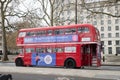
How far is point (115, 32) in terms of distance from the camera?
404 ft

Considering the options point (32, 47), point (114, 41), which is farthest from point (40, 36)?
point (114, 41)

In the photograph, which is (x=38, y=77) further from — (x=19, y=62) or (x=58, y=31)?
(x=19, y=62)

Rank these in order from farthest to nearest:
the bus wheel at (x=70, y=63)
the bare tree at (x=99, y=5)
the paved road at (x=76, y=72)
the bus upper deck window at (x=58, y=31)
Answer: the bare tree at (x=99, y=5) → the bus upper deck window at (x=58, y=31) → the bus wheel at (x=70, y=63) → the paved road at (x=76, y=72)

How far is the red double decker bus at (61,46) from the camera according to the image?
25089 mm

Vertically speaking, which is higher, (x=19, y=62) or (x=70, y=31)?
(x=70, y=31)

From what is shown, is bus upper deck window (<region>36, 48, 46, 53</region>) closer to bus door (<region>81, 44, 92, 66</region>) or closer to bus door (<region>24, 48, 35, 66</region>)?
bus door (<region>24, 48, 35, 66</region>)

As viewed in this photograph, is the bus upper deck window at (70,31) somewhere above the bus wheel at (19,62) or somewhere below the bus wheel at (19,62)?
above

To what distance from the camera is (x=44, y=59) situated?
1077 inches

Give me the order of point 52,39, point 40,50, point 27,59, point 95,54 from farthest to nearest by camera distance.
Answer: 1. point 27,59
2. point 40,50
3. point 52,39
4. point 95,54

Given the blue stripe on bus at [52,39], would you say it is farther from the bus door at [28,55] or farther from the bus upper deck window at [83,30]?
the bus door at [28,55]

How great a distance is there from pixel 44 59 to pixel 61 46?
2.15 m

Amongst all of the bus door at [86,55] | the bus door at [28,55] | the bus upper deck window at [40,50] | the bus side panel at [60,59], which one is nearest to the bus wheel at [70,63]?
the bus side panel at [60,59]

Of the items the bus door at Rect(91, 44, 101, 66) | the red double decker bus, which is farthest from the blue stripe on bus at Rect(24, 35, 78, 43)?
the bus door at Rect(91, 44, 101, 66)

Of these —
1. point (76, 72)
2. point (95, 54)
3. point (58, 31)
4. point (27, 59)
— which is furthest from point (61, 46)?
point (76, 72)
